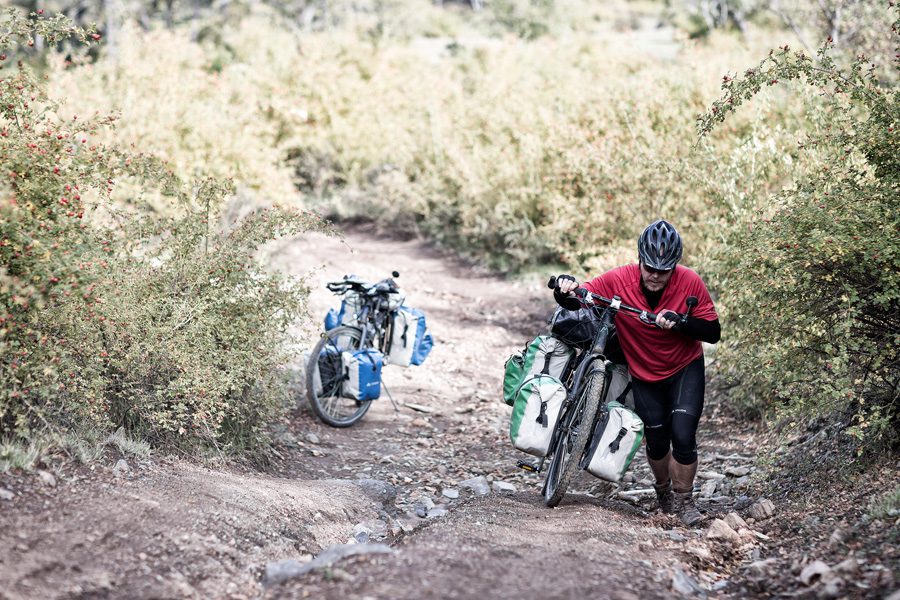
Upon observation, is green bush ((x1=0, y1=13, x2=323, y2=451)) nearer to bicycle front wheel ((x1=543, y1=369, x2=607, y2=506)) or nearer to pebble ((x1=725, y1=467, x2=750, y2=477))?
bicycle front wheel ((x1=543, y1=369, x2=607, y2=506))

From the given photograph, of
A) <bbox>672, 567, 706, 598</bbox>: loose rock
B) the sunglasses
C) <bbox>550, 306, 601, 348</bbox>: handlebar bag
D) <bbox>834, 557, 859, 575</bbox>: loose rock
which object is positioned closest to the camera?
<bbox>834, 557, 859, 575</bbox>: loose rock

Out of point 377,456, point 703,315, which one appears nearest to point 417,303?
point 377,456

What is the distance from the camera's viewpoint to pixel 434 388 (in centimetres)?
934

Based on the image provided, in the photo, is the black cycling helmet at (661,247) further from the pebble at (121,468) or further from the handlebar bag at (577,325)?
the pebble at (121,468)

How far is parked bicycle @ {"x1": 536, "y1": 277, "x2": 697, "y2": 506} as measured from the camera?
5.34 meters

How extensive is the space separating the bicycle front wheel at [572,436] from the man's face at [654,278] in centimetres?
58

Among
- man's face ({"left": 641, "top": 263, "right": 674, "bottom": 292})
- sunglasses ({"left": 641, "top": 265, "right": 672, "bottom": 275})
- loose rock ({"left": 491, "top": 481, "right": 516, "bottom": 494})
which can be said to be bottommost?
loose rock ({"left": 491, "top": 481, "right": 516, "bottom": 494})

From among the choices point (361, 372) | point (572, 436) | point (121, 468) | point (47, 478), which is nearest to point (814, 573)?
point (572, 436)

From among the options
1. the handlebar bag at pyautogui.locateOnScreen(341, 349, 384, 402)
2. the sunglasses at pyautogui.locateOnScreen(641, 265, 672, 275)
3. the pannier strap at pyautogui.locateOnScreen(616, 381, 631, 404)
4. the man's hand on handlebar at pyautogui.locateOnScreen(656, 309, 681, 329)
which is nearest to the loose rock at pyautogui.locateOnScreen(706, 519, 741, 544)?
the pannier strap at pyautogui.locateOnScreen(616, 381, 631, 404)

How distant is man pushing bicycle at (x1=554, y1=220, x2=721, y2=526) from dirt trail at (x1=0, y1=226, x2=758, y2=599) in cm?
37

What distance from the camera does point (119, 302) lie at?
5246 mm

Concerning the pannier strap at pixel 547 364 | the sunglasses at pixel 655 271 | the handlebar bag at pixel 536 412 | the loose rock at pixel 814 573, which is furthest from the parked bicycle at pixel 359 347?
the loose rock at pixel 814 573

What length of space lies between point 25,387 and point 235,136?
38.5ft

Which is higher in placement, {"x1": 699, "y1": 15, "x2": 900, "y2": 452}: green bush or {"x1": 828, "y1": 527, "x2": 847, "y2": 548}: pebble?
{"x1": 699, "y1": 15, "x2": 900, "y2": 452}: green bush
